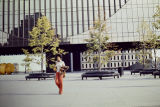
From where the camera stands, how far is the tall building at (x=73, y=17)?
142ft

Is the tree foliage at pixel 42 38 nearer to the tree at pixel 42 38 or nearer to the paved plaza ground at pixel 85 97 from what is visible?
the tree at pixel 42 38

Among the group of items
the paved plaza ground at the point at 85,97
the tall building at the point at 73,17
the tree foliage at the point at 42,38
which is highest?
the tall building at the point at 73,17

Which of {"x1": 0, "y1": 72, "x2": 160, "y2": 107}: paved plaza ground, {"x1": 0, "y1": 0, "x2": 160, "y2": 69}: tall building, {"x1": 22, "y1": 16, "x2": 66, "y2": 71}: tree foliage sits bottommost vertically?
{"x1": 0, "y1": 72, "x2": 160, "y2": 107}: paved plaza ground

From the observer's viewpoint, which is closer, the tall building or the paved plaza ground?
the paved plaza ground

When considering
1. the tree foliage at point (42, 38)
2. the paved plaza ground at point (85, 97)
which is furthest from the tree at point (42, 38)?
the paved plaza ground at point (85, 97)

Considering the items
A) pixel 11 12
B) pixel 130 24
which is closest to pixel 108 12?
pixel 130 24

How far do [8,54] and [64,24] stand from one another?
24.6 m

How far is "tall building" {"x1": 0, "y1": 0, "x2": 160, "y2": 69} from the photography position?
43.4 metres

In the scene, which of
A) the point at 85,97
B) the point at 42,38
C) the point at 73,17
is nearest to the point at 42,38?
the point at 42,38

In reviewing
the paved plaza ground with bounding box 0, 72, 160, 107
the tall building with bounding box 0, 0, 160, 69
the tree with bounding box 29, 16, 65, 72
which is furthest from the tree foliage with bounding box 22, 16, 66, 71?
the tall building with bounding box 0, 0, 160, 69

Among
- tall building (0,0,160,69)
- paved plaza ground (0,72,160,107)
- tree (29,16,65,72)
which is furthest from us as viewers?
tall building (0,0,160,69)

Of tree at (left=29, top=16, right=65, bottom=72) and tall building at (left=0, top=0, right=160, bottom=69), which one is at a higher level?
tall building at (left=0, top=0, right=160, bottom=69)

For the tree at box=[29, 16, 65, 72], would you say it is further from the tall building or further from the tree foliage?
the tall building

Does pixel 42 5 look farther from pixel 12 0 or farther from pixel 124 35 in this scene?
pixel 124 35
